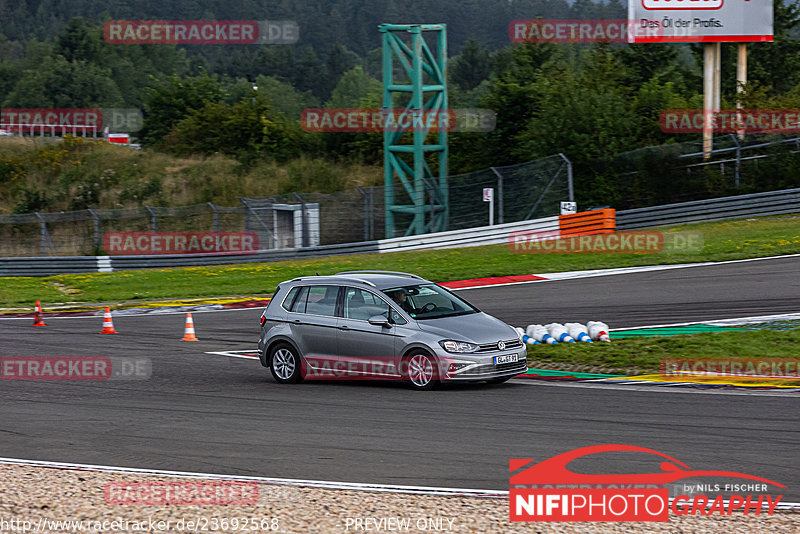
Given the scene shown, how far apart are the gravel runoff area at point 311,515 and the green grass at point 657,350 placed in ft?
23.0

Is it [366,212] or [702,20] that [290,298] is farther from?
[702,20]

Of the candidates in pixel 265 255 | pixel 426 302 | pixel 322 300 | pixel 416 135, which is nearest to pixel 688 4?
pixel 416 135

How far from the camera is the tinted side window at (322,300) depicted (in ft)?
47.6

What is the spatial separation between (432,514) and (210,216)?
3358 centimetres

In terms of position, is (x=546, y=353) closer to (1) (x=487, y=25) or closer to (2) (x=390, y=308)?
(2) (x=390, y=308)

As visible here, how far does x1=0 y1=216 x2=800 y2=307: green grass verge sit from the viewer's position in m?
27.3

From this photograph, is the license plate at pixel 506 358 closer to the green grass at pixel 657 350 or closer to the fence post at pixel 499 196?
the green grass at pixel 657 350

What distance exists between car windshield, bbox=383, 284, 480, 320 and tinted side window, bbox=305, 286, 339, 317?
857mm

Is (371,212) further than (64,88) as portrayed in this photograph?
No

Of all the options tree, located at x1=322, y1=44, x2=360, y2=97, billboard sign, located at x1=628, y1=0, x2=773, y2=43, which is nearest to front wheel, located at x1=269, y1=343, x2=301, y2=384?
billboard sign, located at x1=628, y1=0, x2=773, y2=43

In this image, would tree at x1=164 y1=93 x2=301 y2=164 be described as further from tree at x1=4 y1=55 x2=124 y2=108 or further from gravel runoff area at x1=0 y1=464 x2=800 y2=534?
tree at x1=4 y1=55 x2=124 y2=108

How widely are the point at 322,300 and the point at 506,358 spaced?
3010mm

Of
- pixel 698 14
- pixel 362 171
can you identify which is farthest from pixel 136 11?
pixel 698 14

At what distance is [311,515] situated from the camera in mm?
7562
